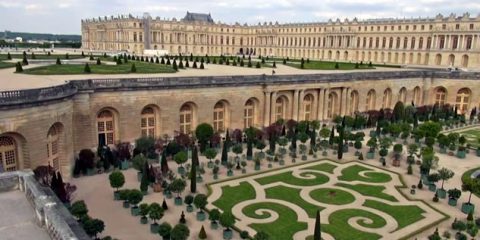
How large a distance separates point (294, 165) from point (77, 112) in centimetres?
1767

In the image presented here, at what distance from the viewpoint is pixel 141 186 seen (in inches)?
970

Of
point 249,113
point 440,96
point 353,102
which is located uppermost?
point 440,96

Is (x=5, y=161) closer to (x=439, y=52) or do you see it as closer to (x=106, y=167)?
(x=106, y=167)

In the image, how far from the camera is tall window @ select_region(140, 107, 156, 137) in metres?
36.0

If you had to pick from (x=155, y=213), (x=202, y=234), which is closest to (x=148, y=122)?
(x=155, y=213)

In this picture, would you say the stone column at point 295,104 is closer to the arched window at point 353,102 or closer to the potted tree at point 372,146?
the arched window at point 353,102

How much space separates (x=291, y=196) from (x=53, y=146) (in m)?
16.7

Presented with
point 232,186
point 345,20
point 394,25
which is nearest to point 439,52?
point 394,25

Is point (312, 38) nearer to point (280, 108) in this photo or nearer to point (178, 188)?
point (280, 108)

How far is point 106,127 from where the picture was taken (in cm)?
3388

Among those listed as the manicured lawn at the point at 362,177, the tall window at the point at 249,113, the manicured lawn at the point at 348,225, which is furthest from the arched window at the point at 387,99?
the manicured lawn at the point at 348,225

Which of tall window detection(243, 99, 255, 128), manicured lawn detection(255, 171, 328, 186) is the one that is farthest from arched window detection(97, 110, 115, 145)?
tall window detection(243, 99, 255, 128)

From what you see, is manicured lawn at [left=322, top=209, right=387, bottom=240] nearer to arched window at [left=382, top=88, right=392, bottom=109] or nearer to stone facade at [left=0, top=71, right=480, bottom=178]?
stone facade at [left=0, top=71, right=480, bottom=178]

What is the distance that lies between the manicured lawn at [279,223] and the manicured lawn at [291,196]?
1029 mm
